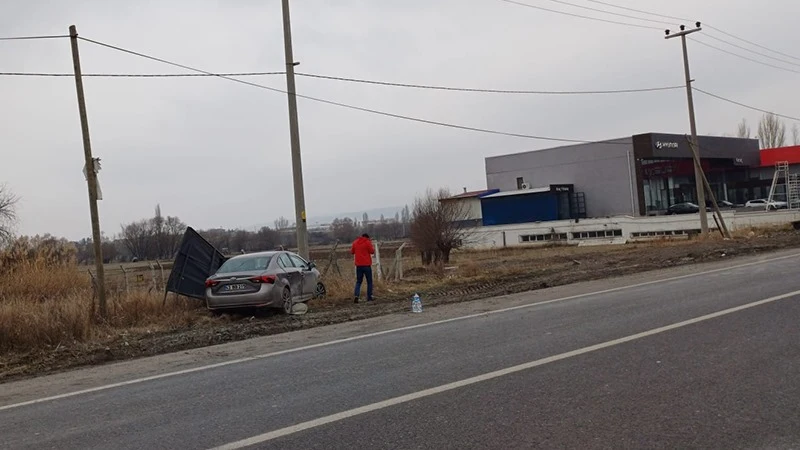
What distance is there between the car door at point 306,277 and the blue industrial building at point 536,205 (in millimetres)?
51638

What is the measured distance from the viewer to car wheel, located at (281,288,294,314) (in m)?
15.8

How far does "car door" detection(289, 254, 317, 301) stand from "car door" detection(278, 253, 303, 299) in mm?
194

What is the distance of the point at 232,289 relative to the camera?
50.1ft

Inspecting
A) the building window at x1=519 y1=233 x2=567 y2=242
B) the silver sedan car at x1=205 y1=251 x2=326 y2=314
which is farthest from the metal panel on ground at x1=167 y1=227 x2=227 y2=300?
the building window at x1=519 y1=233 x2=567 y2=242

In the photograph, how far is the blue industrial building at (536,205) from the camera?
67875 millimetres

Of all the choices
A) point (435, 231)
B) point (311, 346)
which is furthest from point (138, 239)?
point (311, 346)

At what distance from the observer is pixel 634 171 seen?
65.1m

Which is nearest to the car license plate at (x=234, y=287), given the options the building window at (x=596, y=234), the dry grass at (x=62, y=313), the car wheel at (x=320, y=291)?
the dry grass at (x=62, y=313)

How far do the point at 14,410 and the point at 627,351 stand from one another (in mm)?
6809

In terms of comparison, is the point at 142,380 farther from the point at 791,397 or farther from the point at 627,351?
the point at 791,397

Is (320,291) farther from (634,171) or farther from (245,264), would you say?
(634,171)

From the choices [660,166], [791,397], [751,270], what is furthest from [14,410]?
[660,166]

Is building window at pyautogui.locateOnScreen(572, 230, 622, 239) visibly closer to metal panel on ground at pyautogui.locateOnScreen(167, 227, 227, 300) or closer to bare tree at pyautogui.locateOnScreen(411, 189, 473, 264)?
bare tree at pyautogui.locateOnScreen(411, 189, 473, 264)

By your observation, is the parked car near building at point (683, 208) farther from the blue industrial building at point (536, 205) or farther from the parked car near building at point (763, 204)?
the blue industrial building at point (536, 205)
